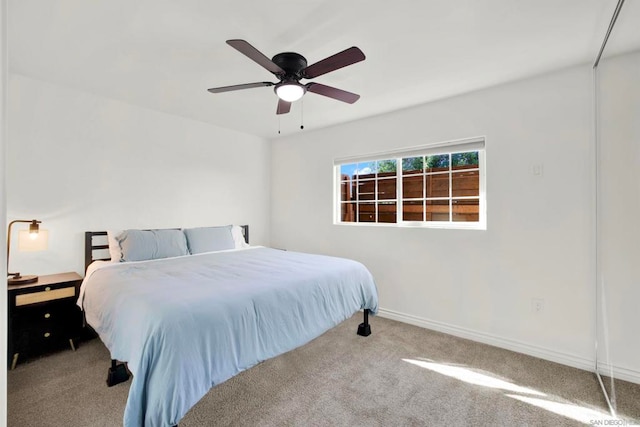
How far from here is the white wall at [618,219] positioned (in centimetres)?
188

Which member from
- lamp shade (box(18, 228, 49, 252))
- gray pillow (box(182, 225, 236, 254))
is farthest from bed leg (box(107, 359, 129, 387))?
gray pillow (box(182, 225, 236, 254))

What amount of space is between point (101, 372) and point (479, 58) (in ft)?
12.4

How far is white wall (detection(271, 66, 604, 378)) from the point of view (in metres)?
2.38

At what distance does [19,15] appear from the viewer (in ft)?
5.91

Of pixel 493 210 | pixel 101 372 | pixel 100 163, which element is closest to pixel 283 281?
pixel 101 372

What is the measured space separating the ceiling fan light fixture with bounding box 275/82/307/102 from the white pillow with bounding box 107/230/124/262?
90.9 inches

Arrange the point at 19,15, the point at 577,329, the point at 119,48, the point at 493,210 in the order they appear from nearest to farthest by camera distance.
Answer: the point at 19,15
the point at 119,48
the point at 577,329
the point at 493,210

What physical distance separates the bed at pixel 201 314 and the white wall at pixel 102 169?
57 cm

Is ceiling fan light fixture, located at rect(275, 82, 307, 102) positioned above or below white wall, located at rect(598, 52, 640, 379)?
above

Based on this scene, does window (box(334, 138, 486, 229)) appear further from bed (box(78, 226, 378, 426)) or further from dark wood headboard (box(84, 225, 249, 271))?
dark wood headboard (box(84, 225, 249, 271))

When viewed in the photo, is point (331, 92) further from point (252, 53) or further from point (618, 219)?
point (618, 219)

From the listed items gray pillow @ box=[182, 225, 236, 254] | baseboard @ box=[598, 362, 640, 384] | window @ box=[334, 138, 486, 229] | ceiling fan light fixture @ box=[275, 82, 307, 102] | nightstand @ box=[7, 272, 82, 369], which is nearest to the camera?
ceiling fan light fixture @ box=[275, 82, 307, 102]

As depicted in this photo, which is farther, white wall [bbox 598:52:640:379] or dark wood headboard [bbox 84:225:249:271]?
dark wood headboard [bbox 84:225:249:271]

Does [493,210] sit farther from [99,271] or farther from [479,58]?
[99,271]
